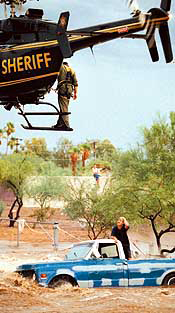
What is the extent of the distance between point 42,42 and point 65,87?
3.12 ft

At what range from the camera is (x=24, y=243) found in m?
35.4

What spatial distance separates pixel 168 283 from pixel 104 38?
6841 mm

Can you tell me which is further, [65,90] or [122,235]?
[122,235]

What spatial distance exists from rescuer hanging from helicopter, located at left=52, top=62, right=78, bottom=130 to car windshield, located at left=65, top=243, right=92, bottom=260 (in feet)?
16.3

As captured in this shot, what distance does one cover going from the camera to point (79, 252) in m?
14.7

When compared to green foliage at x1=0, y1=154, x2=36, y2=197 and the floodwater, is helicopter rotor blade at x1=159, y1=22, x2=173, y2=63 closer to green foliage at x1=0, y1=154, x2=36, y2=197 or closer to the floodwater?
the floodwater

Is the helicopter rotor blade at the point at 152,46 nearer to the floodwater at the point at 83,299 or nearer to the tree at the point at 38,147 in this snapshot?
the floodwater at the point at 83,299

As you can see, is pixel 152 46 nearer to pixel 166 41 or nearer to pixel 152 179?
pixel 166 41

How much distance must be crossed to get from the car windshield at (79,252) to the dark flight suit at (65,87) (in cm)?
500

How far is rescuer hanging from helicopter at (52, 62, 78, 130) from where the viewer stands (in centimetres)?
1015

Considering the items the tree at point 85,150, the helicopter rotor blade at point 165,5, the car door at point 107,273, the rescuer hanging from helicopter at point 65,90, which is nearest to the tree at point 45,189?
the tree at point 85,150

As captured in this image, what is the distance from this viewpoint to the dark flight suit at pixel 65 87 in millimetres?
10141

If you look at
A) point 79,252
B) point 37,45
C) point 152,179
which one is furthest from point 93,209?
point 37,45

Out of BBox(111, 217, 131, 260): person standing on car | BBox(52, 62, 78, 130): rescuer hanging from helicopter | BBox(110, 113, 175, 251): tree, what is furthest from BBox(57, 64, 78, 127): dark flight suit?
BBox(110, 113, 175, 251): tree
